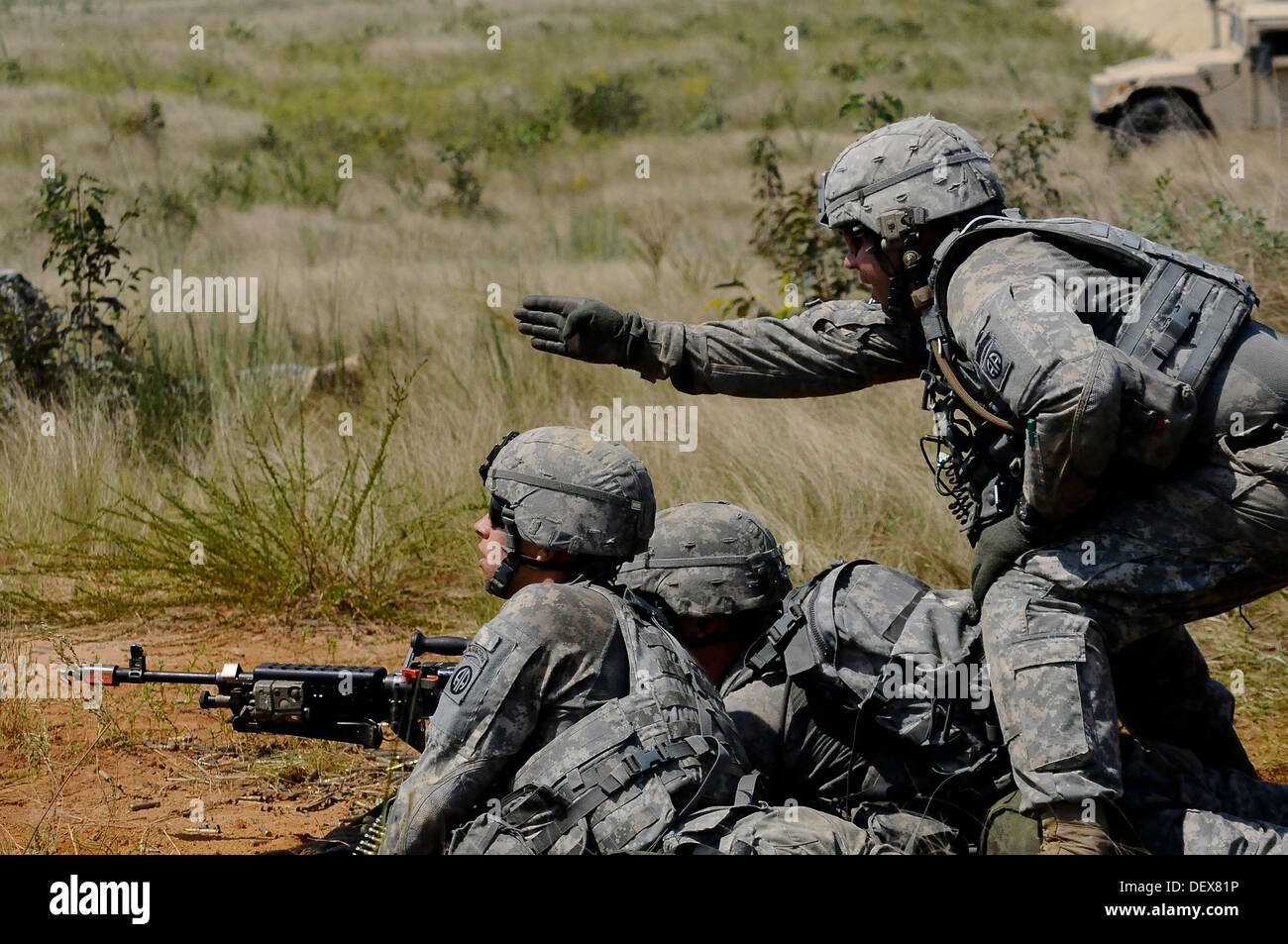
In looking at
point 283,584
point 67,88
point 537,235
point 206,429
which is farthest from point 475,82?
point 283,584

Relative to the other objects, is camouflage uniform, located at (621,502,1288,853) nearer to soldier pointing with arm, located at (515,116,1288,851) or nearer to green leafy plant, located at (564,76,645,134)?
soldier pointing with arm, located at (515,116,1288,851)

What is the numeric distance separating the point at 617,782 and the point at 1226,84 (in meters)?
13.2

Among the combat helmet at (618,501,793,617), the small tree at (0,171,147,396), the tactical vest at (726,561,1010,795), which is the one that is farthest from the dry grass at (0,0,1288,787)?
the tactical vest at (726,561,1010,795)

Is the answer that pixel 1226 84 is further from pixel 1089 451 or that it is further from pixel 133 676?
pixel 133 676

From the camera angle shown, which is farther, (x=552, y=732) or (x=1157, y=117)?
(x=1157, y=117)

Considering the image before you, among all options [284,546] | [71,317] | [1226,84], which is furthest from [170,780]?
[1226,84]

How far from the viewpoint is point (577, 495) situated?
3.09 m

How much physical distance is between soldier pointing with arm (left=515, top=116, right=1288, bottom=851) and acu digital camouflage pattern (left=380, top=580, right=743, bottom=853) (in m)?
0.78

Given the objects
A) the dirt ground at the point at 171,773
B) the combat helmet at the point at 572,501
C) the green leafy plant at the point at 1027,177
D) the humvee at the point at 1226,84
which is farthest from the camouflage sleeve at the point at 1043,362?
the humvee at the point at 1226,84

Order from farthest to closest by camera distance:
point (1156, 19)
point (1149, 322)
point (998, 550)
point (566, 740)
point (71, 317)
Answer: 1. point (1156, 19)
2. point (71, 317)
3. point (998, 550)
4. point (1149, 322)
5. point (566, 740)

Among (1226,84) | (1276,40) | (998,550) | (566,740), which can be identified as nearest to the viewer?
(566,740)

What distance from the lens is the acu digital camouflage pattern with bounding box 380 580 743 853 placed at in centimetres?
280

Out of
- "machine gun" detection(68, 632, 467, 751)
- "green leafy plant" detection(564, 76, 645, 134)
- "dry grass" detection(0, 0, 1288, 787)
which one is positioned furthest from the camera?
"green leafy plant" detection(564, 76, 645, 134)

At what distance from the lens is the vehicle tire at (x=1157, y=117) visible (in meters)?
12.4
